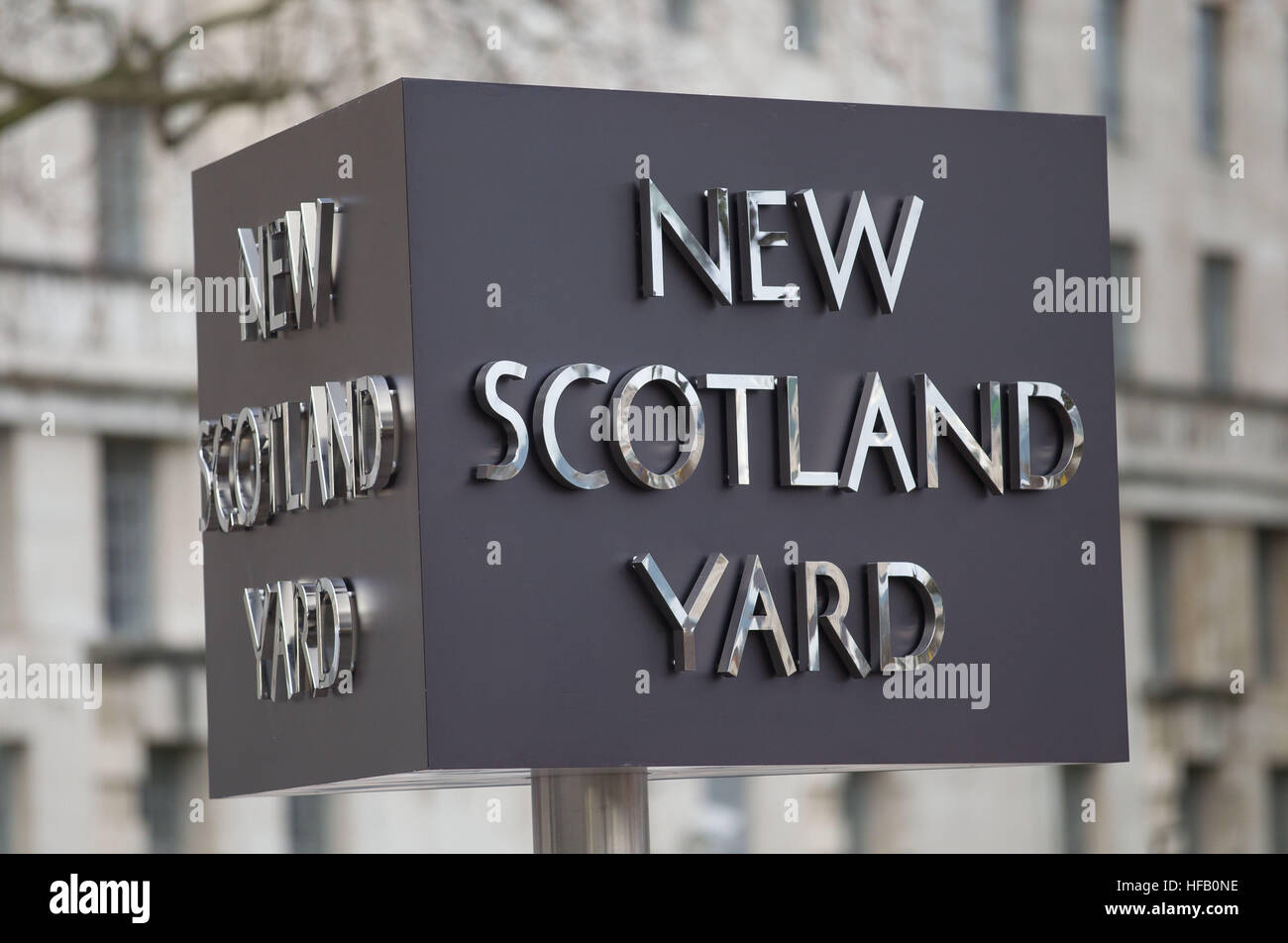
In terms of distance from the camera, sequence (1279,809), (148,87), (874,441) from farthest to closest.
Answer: (1279,809) < (148,87) < (874,441)

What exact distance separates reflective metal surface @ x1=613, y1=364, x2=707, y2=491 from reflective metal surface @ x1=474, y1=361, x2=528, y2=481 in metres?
0.30

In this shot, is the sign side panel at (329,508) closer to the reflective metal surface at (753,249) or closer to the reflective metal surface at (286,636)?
the reflective metal surface at (286,636)

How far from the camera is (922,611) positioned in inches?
313

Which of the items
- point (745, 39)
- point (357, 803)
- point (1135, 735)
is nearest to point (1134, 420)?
point (1135, 735)

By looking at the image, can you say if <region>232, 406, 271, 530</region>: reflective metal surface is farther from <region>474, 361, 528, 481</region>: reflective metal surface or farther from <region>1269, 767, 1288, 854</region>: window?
<region>1269, 767, 1288, 854</region>: window

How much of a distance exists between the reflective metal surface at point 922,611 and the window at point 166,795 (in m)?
23.6

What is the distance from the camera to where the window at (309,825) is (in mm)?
31219

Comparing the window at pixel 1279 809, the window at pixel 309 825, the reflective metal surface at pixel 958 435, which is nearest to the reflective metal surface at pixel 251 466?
the reflective metal surface at pixel 958 435

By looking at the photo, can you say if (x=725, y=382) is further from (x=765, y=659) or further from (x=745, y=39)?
(x=745, y=39)

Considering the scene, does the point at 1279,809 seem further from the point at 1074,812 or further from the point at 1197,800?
the point at 1074,812

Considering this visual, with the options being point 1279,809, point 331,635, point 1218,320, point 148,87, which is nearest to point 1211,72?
point 1218,320

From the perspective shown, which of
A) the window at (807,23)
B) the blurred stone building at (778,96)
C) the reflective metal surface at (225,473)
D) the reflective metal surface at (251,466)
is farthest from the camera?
the window at (807,23)

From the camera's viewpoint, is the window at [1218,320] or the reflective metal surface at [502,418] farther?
the window at [1218,320]

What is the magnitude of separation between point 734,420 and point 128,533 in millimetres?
24483
